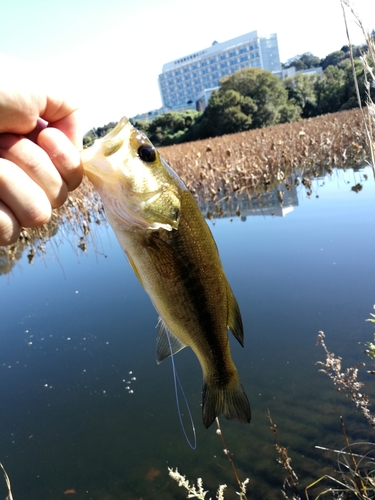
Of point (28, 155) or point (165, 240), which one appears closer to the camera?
point (28, 155)

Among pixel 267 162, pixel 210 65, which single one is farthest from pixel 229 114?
pixel 210 65

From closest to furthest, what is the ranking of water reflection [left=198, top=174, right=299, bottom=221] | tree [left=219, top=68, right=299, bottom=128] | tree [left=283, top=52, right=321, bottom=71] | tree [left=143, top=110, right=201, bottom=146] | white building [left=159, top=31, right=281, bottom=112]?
water reflection [left=198, top=174, right=299, bottom=221] < tree [left=219, top=68, right=299, bottom=128] < tree [left=143, top=110, right=201, bottom=146] < white building [left=159, top=31, right=281, bottom=112] < tree [left=283, top=52, right=321, bottom=71]

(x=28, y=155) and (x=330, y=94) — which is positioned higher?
(x=330, y=94)

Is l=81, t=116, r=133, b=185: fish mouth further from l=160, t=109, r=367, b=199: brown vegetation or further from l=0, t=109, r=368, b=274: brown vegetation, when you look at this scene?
l=160, t=109, r=367, b=199: brown vegetation

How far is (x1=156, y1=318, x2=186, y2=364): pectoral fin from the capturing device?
1619 mm

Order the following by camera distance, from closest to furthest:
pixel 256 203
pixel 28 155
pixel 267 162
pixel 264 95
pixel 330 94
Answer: pixel 28 155
pixel 256 203
pixel 267 162
pixel 330 94
pixel 264 95

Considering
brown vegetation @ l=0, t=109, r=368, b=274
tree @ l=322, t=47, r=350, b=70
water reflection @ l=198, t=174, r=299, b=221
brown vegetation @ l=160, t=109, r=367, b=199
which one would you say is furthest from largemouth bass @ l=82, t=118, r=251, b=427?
tree @ l=322, t=47, r=350, b=70

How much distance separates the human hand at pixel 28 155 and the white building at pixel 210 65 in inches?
3942

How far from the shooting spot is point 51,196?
1375mm

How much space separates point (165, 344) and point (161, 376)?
112 inches

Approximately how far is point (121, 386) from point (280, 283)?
2.76 meters

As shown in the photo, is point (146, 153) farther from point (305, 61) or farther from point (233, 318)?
point (305, 61)

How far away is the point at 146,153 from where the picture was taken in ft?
4.78

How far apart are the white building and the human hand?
100m
